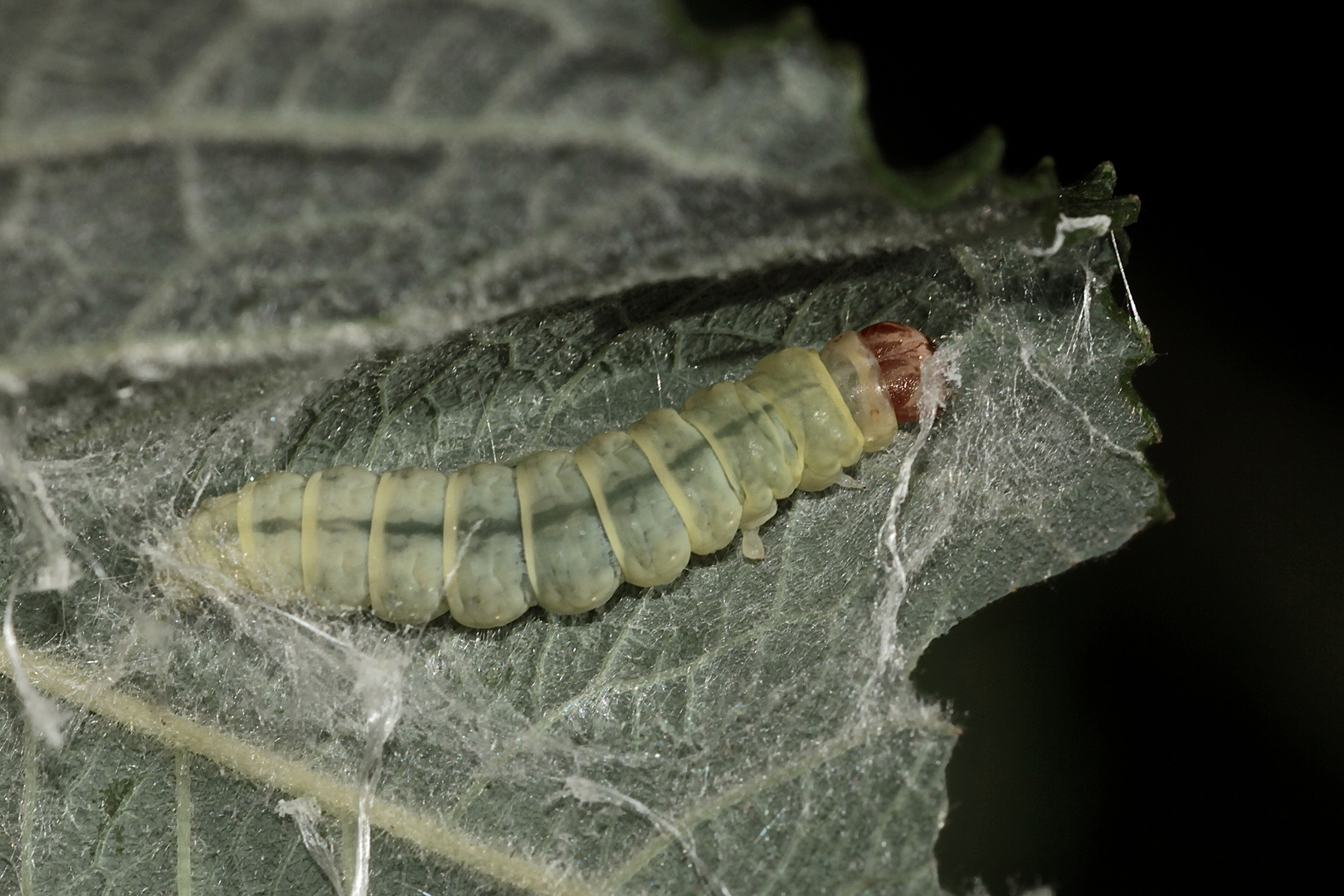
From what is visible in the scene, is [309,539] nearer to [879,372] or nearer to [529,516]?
[529,516]

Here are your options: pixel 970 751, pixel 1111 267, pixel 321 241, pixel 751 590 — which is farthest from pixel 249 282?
pixel 970 751

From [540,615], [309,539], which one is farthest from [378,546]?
[540,615]

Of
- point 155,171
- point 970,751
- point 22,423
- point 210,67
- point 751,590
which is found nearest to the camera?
point 210,67

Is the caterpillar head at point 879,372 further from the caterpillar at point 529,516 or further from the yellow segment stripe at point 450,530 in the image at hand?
the yellow segment stripe at point 450,530

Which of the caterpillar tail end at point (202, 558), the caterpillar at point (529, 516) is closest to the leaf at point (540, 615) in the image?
the caterpillar tail end at point (202, 558)

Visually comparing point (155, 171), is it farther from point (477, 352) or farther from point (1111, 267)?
point (1111, 267)

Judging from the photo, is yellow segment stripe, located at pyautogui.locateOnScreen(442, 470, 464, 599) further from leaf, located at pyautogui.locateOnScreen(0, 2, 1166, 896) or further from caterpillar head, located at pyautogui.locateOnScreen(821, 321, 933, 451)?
caterpillar head, located at pyautogui.locateOnScreen(821, 321, 933, 451)

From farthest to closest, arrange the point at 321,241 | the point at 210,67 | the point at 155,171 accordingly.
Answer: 1. the point at 321,241
2. the point at 155,171
3. the point at 210,67
